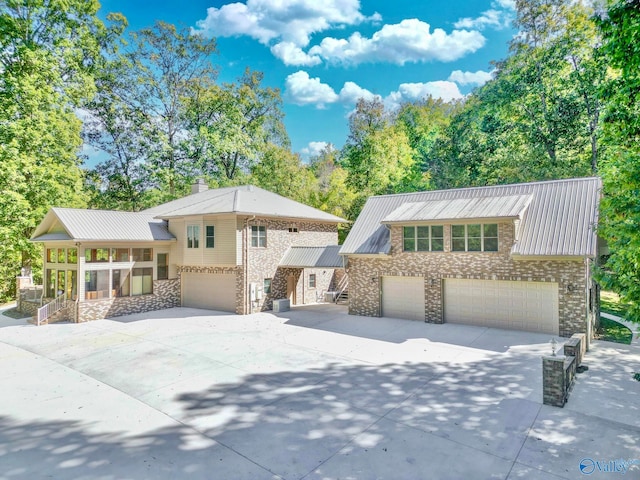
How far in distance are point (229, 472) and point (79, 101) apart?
30464mm

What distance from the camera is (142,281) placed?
19.7 meters

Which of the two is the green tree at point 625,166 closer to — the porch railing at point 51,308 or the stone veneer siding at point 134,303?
the stone veneer siding at point 134,303

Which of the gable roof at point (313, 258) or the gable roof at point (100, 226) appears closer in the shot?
the gable roof at point (100, 226)

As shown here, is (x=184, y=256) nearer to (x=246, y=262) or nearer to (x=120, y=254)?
(x=120, y=254)

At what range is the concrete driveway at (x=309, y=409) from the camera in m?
5.86

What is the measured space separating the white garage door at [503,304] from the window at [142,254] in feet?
50.7

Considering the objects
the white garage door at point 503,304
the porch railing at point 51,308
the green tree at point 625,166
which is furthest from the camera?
the porch railing at point 51,308

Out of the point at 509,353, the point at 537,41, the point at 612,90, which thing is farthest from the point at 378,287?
the point at 537,41

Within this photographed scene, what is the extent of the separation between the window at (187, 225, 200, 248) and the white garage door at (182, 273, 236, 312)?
183cm

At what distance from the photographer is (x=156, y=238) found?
19703mm

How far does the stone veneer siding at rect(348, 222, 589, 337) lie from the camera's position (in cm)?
1285

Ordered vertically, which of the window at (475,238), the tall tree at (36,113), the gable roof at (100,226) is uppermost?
the tall tree at (36,113)

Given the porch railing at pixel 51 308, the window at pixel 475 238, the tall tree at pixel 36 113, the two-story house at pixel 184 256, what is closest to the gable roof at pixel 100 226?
the two-story house at pixel 184 256

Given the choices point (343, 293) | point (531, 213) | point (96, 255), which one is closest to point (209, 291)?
point (96, 255)
